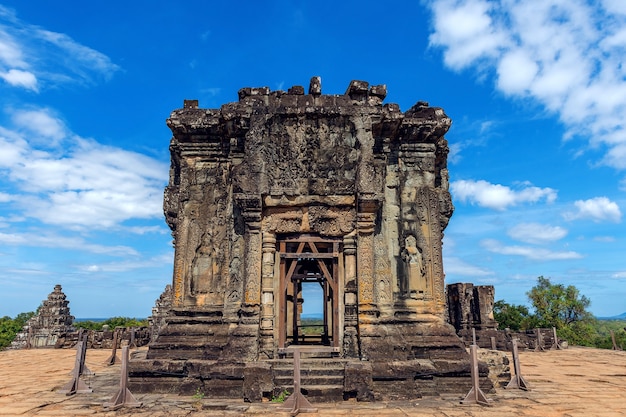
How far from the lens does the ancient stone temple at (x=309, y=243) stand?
7.54m

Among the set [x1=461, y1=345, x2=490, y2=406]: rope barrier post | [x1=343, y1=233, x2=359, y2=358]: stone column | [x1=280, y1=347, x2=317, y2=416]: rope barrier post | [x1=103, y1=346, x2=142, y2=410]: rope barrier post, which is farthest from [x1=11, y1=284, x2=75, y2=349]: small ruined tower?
[x1=461, y1=345, x2=490, y2=406]: rope barrier post

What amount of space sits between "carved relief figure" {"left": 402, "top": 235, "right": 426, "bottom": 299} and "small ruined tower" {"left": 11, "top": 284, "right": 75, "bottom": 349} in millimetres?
17428

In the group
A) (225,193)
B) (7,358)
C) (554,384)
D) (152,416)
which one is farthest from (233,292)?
(7,358)

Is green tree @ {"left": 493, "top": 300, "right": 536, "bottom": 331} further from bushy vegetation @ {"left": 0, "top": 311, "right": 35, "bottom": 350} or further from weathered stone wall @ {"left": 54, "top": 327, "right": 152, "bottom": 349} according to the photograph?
bushy vegetation @ {"left": 0, "top": 311, "right": 35, "bottom": 350}

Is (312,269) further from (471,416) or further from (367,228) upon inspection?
(471,416)

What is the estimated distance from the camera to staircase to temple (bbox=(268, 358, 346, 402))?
6.87m

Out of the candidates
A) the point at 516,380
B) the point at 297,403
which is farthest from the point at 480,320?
the point at 297,403

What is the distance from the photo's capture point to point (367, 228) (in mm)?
8320

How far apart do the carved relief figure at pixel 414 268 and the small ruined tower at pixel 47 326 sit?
1743cm

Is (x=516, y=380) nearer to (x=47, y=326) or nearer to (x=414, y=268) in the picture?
(x=414, y=268)

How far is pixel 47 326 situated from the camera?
63.7 ft

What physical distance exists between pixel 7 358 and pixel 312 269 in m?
11.2

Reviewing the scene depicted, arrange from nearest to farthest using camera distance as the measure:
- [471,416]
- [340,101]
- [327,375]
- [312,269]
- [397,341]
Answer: [471,416] → [327,375] → [397,341] → [340,101] → [312,269]

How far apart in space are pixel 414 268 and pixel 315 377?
3314 mm
